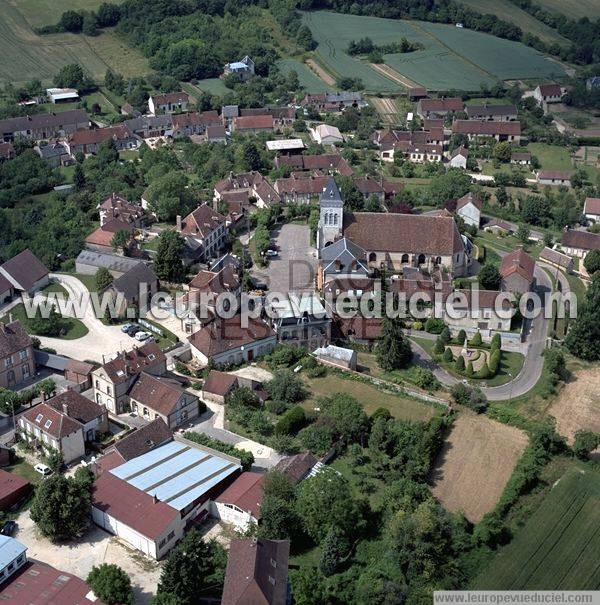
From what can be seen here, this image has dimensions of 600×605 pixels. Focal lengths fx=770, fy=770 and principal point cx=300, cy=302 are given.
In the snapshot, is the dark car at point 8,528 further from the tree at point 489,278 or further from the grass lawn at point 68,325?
the tree at point 489,278

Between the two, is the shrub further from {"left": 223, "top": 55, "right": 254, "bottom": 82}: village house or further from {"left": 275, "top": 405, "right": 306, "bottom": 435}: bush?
{"left": 223, "top": 55, "right": 254, "bottom": 82}: village house

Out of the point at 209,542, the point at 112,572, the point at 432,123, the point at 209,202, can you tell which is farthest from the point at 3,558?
the point at 432,123

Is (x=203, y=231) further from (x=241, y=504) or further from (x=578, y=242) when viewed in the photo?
(x=578, y=242)

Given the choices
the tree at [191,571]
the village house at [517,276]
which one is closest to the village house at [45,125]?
the village house at [517,276]

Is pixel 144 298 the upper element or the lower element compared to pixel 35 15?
lower

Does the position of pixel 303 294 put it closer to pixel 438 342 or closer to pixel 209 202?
pixel 438 342

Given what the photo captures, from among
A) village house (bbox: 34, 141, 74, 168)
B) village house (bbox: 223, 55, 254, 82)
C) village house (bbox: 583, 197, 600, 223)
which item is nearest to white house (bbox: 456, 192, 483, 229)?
village house (bbox: 583, 197, 600, 223)
